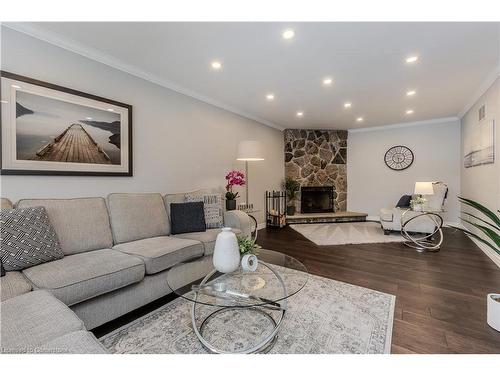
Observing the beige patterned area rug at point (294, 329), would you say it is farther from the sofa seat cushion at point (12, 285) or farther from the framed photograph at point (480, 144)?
the framed photograph at point (480, 144)

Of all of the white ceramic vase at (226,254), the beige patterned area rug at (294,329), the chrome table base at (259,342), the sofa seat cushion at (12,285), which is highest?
the white ceramic vase at (226,254)

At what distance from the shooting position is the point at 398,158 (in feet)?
19.5

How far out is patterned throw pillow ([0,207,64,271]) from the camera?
5.25 ft

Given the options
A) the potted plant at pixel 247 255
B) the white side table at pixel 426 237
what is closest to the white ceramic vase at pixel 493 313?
the potted plant at pixel 247 255

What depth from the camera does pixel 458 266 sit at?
2955 millimetres

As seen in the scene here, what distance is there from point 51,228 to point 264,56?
8.28 feet

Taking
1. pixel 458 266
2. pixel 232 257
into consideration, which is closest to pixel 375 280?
pixel 458 266

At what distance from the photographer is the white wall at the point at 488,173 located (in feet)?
10.1

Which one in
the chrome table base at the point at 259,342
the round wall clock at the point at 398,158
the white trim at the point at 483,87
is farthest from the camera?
the round wall clock at the point at 398,158

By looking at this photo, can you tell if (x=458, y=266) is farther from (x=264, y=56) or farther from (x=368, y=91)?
Answer: (x=264, y=56)

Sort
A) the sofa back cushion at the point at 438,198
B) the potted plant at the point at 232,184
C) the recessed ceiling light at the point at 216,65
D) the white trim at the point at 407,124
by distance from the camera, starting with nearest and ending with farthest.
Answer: the recessed ceiling light at the point at 216,65, the potted plant at the point at 232,184, the sofa back cushion at the point at 438,198, the white trim at the point at 407,124

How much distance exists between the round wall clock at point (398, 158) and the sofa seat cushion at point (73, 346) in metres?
6.69

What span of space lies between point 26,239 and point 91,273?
1.80 ft

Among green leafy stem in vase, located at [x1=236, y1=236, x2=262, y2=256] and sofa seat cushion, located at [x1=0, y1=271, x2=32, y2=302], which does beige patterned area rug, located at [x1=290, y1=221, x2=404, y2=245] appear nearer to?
green leafy stem in vase, located at [x1=236, y1=236, x2=262, y2=256]
